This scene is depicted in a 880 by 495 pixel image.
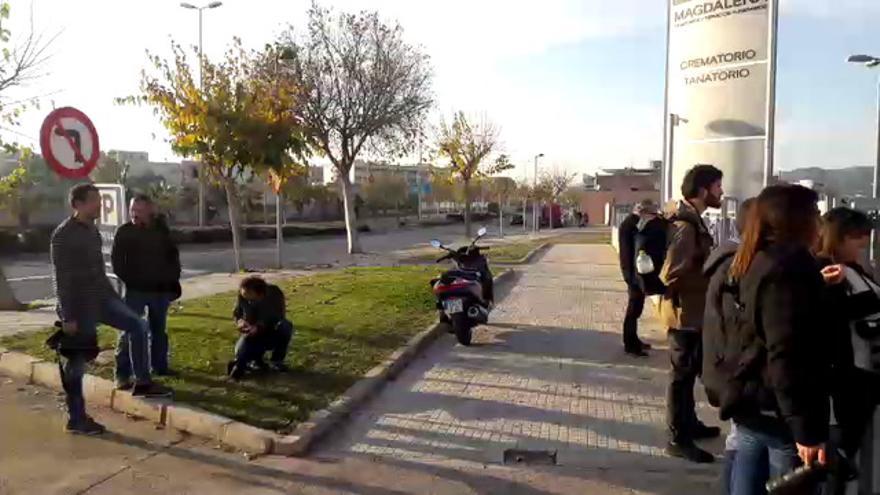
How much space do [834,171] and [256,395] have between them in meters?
8.05

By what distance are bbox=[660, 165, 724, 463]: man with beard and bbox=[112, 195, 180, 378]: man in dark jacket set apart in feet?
14.0

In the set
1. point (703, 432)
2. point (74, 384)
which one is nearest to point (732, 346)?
point (703, 432)

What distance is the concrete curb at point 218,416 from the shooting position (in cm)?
518

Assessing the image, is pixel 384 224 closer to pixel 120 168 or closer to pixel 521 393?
pixel 120 168

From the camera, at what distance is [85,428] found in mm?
5539

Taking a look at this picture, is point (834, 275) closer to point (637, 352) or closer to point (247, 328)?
point (247, 328)

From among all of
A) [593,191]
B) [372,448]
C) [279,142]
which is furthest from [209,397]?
[593,191]

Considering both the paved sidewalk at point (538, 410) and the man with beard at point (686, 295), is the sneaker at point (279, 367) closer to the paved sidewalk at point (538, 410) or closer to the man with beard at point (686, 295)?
the paved sidewalk at point (538, 410)

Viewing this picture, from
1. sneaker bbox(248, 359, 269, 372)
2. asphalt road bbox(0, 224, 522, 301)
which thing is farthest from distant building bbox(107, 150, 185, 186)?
sneaker bbox(248, 359, 269, 372)

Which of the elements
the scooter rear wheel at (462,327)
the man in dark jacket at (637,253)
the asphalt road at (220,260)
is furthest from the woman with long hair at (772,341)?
the asphalt road at (220,260)

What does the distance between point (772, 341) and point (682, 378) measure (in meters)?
2.40

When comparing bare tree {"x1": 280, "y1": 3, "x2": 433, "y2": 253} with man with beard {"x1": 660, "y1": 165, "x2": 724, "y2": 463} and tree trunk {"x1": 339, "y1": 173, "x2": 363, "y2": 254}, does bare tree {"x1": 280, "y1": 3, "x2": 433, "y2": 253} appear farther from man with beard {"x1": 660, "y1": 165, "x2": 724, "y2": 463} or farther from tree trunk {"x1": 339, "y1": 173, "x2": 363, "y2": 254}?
man with beard {"x1": 660, "y1": 165, "x2": 724, "y2": 463}

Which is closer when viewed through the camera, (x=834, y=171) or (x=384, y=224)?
(x=834, y=171)

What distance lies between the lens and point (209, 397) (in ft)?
19.9
